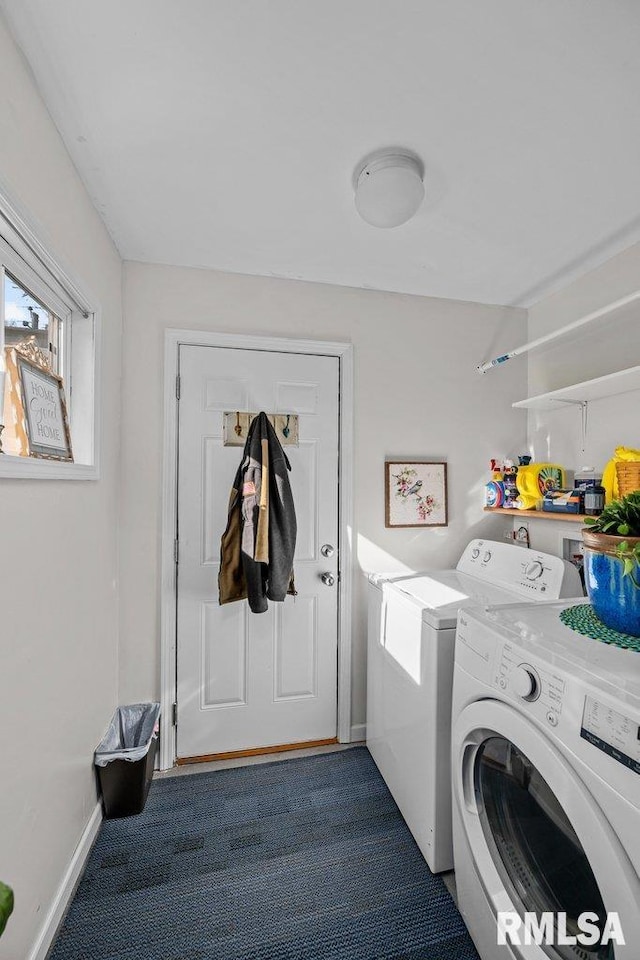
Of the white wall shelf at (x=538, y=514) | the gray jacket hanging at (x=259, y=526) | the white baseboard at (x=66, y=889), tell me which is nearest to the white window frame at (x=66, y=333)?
the gray jacket hanging at (x=259, y=526)

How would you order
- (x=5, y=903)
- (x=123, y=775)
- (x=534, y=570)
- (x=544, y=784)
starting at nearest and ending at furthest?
(x=5, y=903) → (x=544, y=784) → (x=123, y=775) → (x=534, y=570)

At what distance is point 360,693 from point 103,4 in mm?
2651

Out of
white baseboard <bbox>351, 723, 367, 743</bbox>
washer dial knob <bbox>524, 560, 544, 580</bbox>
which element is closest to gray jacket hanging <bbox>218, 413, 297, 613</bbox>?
white baseboard <bbox>351, 723, 367, 743</bbox>

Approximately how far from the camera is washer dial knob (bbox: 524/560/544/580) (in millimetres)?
1821

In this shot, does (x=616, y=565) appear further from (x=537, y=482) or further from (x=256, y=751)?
(x=256, y=751)

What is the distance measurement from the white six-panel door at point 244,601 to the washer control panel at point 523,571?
2.38 ft

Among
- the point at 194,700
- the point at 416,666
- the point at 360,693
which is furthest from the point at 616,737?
the point at 194,700

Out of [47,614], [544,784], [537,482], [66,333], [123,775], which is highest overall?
[66,333]

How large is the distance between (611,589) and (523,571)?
80 centimetres

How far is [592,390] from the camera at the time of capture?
6.33ft

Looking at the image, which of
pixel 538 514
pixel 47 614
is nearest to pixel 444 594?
pixel 538 514

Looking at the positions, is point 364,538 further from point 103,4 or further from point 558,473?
→ point 103,4

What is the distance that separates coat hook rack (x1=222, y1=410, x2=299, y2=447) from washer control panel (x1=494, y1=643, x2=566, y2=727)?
1.42 meters

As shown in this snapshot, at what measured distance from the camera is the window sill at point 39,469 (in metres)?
1.01
